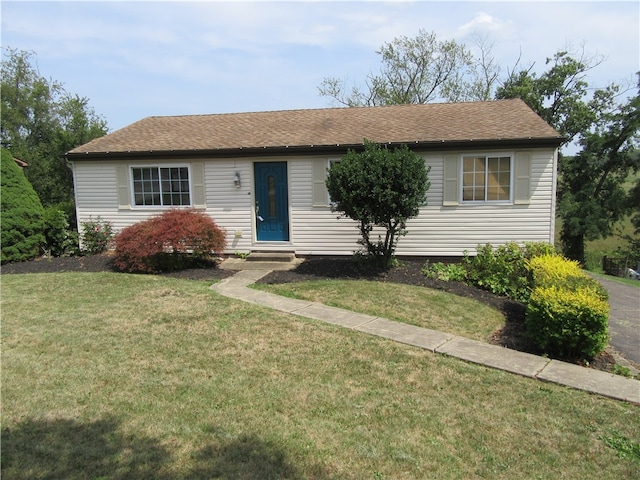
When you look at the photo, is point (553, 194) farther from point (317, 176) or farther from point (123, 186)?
point (123, 186)

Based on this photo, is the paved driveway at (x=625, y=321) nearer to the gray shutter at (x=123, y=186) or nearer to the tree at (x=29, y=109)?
the gray shutter at (x=123, y=186)

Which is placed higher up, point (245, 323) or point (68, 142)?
point (68, 142)

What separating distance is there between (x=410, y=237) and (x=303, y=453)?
322 inches

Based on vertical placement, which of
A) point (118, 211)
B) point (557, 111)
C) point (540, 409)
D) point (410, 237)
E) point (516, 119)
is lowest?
point (540, 409)

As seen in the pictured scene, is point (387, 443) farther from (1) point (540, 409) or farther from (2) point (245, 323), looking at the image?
(2) point (245, 323)

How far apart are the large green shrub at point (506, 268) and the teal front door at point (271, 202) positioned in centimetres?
458

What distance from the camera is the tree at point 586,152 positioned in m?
21.9

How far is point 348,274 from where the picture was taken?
9094 mm

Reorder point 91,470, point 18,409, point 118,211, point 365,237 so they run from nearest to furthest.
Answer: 1. point 91,470
2. point 18,409
3. point 365,237
4. point 118,211

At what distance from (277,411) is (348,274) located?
18.1 ft

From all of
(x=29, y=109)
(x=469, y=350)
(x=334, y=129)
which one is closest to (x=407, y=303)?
(x=469, y=350)

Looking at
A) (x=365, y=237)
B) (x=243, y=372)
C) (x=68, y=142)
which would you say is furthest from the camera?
(x=68, y=142)

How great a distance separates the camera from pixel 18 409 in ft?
12.3

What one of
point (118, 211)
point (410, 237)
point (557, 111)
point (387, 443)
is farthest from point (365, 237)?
point (557, 111)
